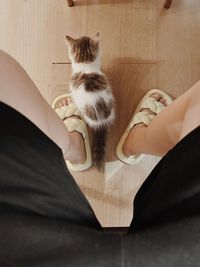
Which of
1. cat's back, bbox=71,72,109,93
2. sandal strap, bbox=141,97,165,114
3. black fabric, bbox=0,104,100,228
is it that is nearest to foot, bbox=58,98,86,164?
cat's back, bbox=71,72,109,93

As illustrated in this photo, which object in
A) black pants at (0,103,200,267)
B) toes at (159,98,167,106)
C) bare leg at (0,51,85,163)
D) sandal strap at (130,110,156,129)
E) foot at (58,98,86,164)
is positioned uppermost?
bare leg at (0,51,85,163)

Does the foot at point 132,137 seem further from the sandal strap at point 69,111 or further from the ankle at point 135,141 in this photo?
the sandal strap at point 69,111

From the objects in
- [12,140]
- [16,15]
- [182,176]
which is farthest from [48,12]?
[182,176]

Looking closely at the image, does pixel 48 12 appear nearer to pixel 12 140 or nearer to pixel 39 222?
pixel 12 140

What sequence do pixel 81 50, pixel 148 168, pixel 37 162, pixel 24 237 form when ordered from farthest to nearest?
1. pixel 148 168
2. pixel 81 50
3. pixel 37 162
4. pixel 24 237

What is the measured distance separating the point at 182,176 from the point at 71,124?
612 millimetres

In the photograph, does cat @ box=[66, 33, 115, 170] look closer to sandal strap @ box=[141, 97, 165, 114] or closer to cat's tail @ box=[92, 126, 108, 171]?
cat's tail @ box=[92, 126, 108, 171]

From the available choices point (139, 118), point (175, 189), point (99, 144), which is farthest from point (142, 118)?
point (175, 189)

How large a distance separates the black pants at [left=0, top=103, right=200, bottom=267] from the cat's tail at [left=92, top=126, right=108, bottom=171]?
0.44 metres

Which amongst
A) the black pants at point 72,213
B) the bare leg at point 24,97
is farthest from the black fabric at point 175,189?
the bare leg at point 24,97

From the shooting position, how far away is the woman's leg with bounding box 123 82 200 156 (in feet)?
2.57

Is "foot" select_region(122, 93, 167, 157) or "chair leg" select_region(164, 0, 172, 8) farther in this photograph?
"chair leg" select_region(164, 0, 172, 8)

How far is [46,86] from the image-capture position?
1224 mm

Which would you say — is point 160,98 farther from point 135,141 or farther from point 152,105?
point 135,141
